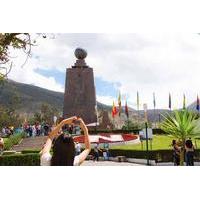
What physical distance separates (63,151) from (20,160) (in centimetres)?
1329

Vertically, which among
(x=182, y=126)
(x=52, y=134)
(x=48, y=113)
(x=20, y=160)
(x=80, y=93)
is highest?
(x=48, y=113)

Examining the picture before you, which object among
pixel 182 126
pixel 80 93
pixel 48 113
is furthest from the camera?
pixel 48 113

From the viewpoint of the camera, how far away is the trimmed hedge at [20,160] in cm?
1736

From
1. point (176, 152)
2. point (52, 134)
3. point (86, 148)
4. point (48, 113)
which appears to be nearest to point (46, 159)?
point (52, 134)

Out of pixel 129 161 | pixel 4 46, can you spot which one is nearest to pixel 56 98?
pixel 129 161

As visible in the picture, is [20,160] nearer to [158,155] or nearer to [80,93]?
[158,155]

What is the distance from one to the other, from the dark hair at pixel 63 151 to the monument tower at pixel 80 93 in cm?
3047

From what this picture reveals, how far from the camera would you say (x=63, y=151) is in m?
4.76

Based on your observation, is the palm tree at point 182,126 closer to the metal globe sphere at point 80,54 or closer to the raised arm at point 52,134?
the raised arm at point 52,134

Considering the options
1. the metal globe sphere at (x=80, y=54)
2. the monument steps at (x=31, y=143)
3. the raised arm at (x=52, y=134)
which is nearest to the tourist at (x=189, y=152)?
the raised arm at (x=52, y=134)

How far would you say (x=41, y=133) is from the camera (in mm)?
33531
